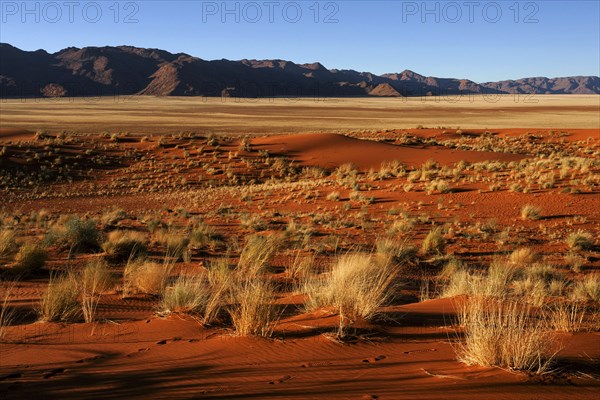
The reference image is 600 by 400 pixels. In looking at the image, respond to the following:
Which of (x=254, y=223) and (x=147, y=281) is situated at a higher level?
(x=147, y=281)

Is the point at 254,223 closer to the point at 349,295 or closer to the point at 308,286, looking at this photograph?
the point at 308,286

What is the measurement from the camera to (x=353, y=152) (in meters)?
39.7

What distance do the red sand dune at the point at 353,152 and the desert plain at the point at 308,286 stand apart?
5152 millimetres

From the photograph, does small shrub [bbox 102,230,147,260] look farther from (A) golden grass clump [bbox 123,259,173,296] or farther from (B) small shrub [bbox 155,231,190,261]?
(A) golden grass clump [bbox 123,259,173,296]

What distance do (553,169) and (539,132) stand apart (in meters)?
34.0

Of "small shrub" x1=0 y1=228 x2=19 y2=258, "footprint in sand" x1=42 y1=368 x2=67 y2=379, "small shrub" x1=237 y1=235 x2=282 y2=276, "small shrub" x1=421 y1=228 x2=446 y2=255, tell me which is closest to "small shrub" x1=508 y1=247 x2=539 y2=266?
"small shrub" x1=421 y1=228 x2=446 y2=255

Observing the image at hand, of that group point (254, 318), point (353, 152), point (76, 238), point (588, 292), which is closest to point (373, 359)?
point (254, 318)

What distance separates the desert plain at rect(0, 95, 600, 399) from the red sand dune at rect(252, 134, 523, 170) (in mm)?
5152

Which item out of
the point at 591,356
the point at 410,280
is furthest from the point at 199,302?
the point at 410,280

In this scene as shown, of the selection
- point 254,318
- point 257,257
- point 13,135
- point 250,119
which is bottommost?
point 257,257

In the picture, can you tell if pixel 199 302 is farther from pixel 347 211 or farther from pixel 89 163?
pixel 89 163

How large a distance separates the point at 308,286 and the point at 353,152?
105 feet

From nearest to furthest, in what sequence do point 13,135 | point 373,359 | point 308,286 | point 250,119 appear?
1. point 373,359
2. point 308,286
3. point 13,135
4. point 250,119

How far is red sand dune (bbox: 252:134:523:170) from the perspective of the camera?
36906mm
